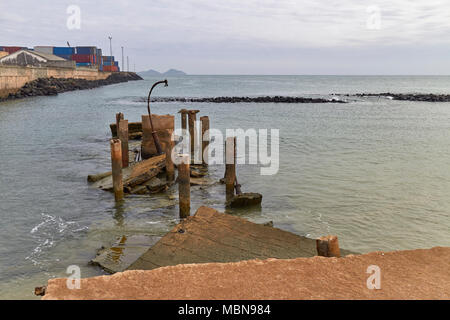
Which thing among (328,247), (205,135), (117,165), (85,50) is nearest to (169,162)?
(117,165)

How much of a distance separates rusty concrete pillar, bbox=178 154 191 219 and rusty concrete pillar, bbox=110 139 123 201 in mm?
2358

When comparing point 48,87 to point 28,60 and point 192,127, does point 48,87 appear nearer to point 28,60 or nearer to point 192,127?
point 28,60

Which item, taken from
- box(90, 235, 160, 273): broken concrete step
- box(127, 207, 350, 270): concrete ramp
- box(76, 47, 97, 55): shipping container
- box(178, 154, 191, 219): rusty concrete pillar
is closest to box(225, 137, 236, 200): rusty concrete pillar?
box(178, 154, 191, 219): rusty concrete pillar

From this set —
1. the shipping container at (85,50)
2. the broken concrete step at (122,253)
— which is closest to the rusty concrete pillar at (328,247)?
the broken concrete step at (122,253)

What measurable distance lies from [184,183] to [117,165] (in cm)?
249

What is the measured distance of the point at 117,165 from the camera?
11414 millimetres

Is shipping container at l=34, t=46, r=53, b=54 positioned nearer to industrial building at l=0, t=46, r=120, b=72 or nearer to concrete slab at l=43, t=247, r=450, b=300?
industrial building at l=0, t=46, r=120, b=72

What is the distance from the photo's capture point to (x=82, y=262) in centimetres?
830

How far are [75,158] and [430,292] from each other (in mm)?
17448

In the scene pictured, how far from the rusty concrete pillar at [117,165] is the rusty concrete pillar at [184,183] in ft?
7.74

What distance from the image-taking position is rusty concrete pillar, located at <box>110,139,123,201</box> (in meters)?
11.4

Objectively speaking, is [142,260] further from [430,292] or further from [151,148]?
[151,148]

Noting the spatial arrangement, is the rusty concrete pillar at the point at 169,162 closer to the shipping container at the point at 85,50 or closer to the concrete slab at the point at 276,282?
the concrete slab at the point at 276,282
